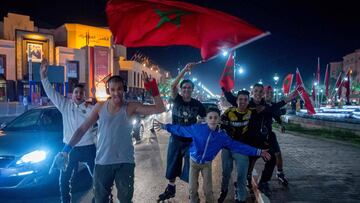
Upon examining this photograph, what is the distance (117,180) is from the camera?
413 centimetres

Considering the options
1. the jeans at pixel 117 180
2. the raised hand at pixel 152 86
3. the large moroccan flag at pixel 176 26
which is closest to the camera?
the jeans at pixel 117 180

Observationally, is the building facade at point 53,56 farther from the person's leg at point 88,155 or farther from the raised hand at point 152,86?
the raised hand at point 152,86

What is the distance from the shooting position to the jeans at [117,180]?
409 centimetres

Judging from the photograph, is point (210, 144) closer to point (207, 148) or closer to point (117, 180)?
point (207, 148)

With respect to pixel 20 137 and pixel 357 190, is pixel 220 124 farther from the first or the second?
pixel 20 137

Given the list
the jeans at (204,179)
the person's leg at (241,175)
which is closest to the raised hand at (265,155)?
the person's leg at (241,175)

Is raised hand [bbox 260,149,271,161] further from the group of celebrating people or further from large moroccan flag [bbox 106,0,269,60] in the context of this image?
large moroccan flag [bbox 106,0,269,60]

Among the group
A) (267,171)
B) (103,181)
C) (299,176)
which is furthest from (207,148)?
(299,176)

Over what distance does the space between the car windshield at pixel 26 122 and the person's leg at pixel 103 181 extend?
4.06 meters

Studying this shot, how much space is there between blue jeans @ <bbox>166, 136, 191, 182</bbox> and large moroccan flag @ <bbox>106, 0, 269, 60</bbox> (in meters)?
1.58

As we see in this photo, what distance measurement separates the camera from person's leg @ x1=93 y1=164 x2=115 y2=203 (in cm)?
409

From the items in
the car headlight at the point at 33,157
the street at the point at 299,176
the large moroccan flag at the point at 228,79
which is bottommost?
the street at the point at 299,176

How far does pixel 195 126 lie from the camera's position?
5379 mm

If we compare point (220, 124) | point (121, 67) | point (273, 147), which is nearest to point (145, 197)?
point (220, 124)
